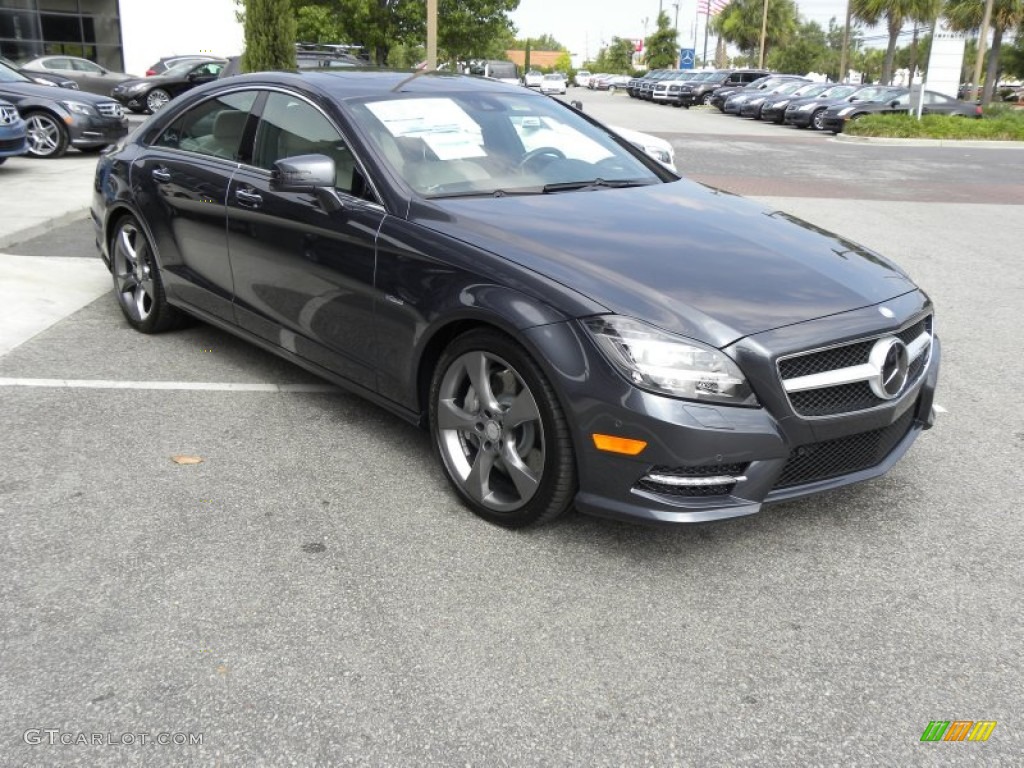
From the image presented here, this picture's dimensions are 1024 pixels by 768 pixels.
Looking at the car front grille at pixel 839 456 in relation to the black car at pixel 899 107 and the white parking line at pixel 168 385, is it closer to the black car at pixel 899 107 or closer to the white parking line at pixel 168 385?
the white parking line at pixel 168 385

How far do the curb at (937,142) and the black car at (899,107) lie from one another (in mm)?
2443

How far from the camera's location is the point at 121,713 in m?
2.57

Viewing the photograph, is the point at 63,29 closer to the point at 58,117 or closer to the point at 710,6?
the point at 58,117

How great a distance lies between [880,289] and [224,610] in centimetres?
260

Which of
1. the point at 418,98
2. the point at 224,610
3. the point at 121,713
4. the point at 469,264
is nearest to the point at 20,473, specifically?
the point at 224,610

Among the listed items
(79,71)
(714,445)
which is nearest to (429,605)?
(714,445)

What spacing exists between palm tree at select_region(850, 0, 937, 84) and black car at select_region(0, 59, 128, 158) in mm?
48860

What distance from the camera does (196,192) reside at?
5.00 metres

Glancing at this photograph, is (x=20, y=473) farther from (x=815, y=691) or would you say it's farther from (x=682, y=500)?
(x=815, y=691)

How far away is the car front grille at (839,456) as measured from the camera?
10.7 ft

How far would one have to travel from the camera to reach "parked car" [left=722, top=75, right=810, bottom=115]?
36.2 m

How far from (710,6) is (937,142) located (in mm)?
30899

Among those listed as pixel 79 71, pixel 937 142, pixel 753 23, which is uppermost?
pixel 753 23

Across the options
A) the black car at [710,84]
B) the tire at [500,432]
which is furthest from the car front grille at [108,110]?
the black car at [710,84]
